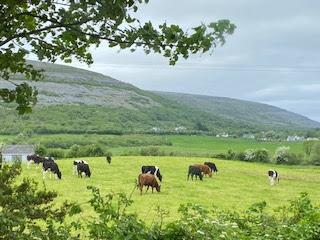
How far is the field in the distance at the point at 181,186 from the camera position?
30.6m

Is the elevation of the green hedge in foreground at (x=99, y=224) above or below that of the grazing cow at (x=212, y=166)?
above

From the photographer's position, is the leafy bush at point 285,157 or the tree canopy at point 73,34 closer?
the tree canopy at point 73,34

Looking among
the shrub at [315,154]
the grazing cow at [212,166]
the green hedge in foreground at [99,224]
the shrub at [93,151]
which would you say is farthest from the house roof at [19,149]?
the green hedge in foreground at [99,224]

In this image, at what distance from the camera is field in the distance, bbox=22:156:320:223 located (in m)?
30.6

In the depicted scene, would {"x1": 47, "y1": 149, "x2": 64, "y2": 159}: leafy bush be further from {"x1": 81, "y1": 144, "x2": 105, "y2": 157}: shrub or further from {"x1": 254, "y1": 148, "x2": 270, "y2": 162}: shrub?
{"x1": 254, "y1": 148, "x2": 270, "y2": 162}: shrub

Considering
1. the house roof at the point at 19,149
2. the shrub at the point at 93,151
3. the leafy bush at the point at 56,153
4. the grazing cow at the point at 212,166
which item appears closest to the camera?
the grazing cow at the point at 212,166

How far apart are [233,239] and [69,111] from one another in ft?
576

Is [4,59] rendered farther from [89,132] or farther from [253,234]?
[89,132]

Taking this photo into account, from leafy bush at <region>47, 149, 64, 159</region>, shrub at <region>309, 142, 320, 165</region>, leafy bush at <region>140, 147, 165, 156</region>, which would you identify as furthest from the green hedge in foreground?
shrub at <region>309, 142, 320, 165</region>

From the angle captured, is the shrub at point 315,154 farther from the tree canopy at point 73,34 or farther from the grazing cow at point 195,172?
the tree canopy at point 73,34

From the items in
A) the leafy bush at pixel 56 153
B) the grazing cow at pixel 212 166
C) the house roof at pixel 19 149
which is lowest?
the house roof at pixel 19 149

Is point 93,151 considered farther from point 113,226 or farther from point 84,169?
point 113,226

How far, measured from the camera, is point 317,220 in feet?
26.5

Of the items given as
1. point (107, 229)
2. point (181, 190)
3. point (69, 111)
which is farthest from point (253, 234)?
point (69, 111)
